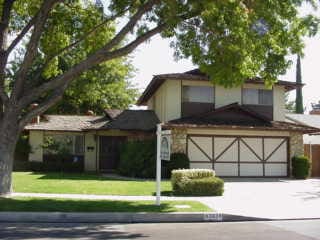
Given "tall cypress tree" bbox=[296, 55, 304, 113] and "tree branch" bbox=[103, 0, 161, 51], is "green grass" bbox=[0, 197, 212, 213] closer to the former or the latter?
"tree branch" bbox=[103, 0, 161, 51]

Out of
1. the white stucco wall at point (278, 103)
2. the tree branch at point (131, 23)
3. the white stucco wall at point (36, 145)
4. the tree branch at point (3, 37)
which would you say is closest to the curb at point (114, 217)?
the tree branch at point (3, 37)

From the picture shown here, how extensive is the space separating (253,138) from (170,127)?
501cm

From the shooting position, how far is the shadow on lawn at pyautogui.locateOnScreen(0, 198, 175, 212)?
12.7 metres

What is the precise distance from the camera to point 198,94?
2723cm

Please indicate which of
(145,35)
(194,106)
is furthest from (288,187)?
(145,35)

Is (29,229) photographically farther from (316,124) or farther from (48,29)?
(316,124)

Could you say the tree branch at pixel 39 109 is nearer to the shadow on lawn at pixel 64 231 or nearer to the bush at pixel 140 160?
the shadow on lawn at pixel 64 231

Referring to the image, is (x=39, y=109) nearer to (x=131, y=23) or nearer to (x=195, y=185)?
(x=131, y=23)

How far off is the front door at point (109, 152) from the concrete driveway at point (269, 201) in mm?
11548

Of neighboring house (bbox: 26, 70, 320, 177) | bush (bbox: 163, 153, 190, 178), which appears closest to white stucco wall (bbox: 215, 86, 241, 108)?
neighboring house (bbox: 26, 70, 320, 177)

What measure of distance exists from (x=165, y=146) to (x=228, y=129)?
12208 mm

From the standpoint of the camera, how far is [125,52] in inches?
593

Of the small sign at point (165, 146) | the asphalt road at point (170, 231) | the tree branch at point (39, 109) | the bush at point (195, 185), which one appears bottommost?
the asphalt road at point (170, 231)

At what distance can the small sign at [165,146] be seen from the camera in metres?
13.7
